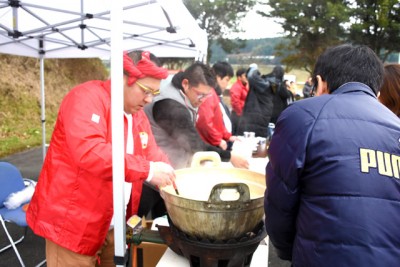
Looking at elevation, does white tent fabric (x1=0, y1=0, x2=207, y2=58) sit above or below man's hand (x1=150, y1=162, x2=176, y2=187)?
above

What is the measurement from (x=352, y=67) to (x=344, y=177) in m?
0.41

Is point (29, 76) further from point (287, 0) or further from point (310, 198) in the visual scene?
point (287, 0)

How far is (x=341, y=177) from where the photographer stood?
1.07 m

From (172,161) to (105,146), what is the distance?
1.29 meters

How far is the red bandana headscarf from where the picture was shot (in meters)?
1.63

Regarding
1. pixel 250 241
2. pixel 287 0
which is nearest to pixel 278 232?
pixel 250 241

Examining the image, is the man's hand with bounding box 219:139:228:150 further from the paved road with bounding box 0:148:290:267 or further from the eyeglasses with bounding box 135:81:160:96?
the eyeglasses with bounding box 135:81:160:96

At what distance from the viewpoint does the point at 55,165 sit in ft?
5.33

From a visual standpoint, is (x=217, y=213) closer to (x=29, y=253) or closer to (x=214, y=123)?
(x=214, y=123)

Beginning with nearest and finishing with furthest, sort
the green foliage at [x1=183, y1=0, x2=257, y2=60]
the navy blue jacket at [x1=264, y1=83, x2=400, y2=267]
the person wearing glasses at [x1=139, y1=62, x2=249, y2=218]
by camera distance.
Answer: the navy blue jacket at [x1=264, y1=83, x2=400, y2=267] → the person wearing glasses at [x1=139, y1=62, x2=249, y2=218] → the green foliage at [x1=183, y1=0, x2=257, y2=60]

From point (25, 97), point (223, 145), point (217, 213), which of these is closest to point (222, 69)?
point (223, 145)

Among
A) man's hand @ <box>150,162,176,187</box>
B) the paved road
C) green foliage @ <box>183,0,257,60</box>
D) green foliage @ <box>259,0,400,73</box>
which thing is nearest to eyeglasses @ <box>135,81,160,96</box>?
man's hand @ <box>150,162,176,187</box>

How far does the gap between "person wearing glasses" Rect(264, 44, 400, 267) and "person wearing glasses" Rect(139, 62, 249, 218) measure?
140cm

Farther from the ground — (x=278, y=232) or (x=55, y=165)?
(x=55, y=165)
